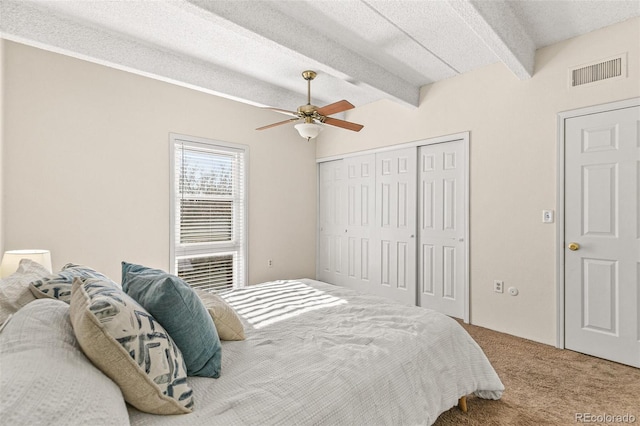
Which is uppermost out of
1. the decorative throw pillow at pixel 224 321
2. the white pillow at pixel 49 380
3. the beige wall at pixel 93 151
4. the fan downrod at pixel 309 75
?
the fan downrod at pixel 309 75

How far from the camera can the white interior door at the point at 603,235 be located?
256cm

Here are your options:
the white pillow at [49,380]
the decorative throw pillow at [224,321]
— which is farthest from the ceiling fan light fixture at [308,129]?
the white pillow at [49,380]

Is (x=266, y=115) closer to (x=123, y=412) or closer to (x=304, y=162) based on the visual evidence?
(x=304, y=162)

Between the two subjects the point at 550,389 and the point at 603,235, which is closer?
the point at 550,389

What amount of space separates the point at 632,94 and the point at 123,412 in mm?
3723

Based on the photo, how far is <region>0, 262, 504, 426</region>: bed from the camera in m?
1.04

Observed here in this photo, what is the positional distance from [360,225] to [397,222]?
2.02ft

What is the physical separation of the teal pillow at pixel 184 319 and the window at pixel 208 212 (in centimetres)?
262

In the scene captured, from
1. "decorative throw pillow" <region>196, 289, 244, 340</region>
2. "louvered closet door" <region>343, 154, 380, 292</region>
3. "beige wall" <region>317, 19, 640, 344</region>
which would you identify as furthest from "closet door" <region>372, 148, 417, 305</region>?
"decorative throw pillow" <region>196, 289, 244, 340</region>

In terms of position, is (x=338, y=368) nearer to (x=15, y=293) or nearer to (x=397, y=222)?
(x=15, y=293)

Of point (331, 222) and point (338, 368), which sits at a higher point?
point (331, 222)

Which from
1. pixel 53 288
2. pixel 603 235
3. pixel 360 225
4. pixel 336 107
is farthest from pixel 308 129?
pixel 603 235

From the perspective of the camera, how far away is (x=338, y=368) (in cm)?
138

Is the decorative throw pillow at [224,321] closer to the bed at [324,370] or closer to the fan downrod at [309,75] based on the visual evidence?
the bed at [324,370]
